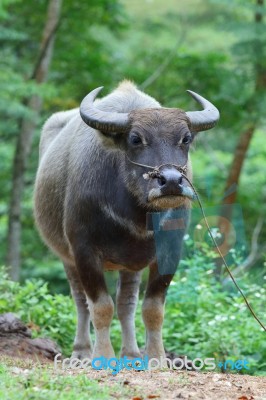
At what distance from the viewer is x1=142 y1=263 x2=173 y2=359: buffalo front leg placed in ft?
23.5

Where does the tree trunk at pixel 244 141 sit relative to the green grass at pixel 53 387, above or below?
above

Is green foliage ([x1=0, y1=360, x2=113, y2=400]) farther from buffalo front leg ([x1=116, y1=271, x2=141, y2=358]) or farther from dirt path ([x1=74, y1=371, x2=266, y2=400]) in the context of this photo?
buffalo front leg ([x1=116, y1=271, x2=141, y2=358])

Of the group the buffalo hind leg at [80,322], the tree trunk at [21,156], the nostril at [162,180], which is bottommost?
the buffalo hind leg at [80,322]

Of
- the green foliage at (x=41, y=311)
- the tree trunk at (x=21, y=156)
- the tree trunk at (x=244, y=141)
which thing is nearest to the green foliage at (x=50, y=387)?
the green foliage at (x=41, y=311)

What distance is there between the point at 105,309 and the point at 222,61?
10.9 metres

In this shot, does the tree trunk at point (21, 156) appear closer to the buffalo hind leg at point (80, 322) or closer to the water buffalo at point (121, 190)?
the buffalo hind leg at point (80, 322)

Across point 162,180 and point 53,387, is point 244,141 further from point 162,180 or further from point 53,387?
point 53,387

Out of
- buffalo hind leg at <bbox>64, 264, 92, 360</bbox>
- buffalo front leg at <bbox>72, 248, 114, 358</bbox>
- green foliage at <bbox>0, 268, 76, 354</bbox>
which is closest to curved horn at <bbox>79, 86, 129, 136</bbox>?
buffalo front leg at <bbox>72, 248, 114, 358</bbox>

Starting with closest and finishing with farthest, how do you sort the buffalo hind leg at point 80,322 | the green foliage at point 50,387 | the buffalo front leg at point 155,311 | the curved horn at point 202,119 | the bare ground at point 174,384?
the green foliage at point 50,387, the bare ground at point 174,384, the curved horn at point 202,119, the buffalo front leg at point 155,311, the buffalo hind leg at point 80,322

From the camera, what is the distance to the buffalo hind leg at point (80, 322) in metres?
8.09

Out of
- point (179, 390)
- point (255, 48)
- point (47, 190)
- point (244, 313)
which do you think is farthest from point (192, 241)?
point (255, 48)

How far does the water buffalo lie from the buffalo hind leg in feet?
1.72

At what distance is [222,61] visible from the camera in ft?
55.4

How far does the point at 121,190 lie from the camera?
6.73m
